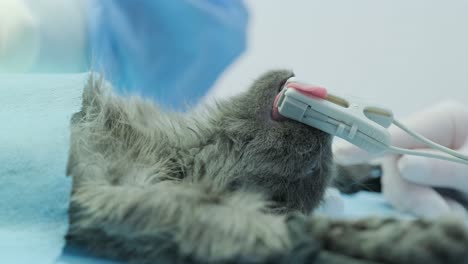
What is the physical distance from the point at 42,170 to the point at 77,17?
653mm

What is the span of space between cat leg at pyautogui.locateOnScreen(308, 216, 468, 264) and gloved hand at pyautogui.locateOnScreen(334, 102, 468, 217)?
41cm

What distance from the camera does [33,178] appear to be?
40 centimetres

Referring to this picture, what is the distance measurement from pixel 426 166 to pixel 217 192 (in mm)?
430

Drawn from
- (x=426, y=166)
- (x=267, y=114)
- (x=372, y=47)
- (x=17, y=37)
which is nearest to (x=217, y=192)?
(x=267, y=114)

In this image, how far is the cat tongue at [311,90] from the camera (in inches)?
19.0

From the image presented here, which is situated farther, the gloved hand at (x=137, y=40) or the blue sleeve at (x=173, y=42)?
the blue sleeve at (x=173, y=42)

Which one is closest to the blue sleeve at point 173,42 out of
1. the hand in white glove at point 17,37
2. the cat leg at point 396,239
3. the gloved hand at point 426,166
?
the hand in white glove at point 17,37

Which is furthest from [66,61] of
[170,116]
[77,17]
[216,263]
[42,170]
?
[216,263]

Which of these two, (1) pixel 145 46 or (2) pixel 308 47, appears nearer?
(1) pixel 145 46

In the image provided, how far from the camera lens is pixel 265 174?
479mm

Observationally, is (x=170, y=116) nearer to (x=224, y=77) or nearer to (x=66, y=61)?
(x=66, y=61)

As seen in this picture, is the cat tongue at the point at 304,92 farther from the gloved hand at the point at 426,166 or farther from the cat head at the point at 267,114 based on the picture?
the gloved hand at the point at 426,166

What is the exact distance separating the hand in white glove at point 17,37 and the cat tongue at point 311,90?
1.87 ft

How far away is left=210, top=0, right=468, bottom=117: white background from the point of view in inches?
53.0
